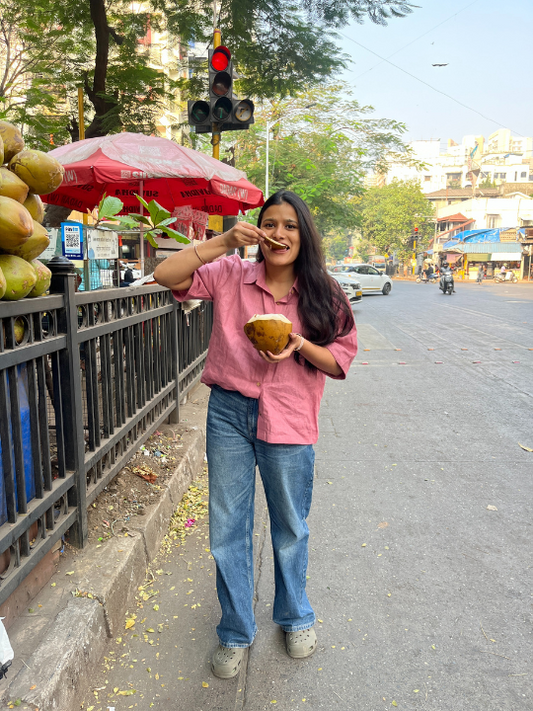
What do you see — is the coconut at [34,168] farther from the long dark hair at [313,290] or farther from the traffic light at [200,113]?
the traffic light at [200,113]

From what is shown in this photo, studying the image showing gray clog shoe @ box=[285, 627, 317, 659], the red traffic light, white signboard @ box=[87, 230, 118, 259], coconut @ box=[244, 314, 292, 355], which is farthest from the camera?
the red traffic light

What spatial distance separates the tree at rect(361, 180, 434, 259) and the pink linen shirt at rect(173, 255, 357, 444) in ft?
197

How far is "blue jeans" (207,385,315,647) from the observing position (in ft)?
7.37

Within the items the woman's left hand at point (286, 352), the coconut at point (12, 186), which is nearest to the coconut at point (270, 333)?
the woman's left hand at point (286, 352)

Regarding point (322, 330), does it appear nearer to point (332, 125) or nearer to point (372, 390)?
point (372, 390)

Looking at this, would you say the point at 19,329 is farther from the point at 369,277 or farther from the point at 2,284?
the point at 369,277

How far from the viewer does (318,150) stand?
26.5 meters

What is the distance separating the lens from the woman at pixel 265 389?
7.11 ft

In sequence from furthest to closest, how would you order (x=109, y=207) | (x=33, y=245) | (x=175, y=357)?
(x=175, y=357) → (x=109, y=207) → (x=33, y=245)

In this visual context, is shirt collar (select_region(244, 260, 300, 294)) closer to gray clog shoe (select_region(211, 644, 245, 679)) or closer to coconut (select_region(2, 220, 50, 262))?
coconut (select_region(2, 220, 50, 262))

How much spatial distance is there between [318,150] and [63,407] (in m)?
26.0

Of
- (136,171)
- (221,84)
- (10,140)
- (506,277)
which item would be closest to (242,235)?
(10,140)

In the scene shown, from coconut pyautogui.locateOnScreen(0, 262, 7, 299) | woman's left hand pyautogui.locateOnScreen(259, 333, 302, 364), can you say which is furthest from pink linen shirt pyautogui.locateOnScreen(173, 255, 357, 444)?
coconut pyautogui.locateOnScreen(0, 262, 7, 299)

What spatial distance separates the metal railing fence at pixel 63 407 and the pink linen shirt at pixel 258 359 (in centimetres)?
58
